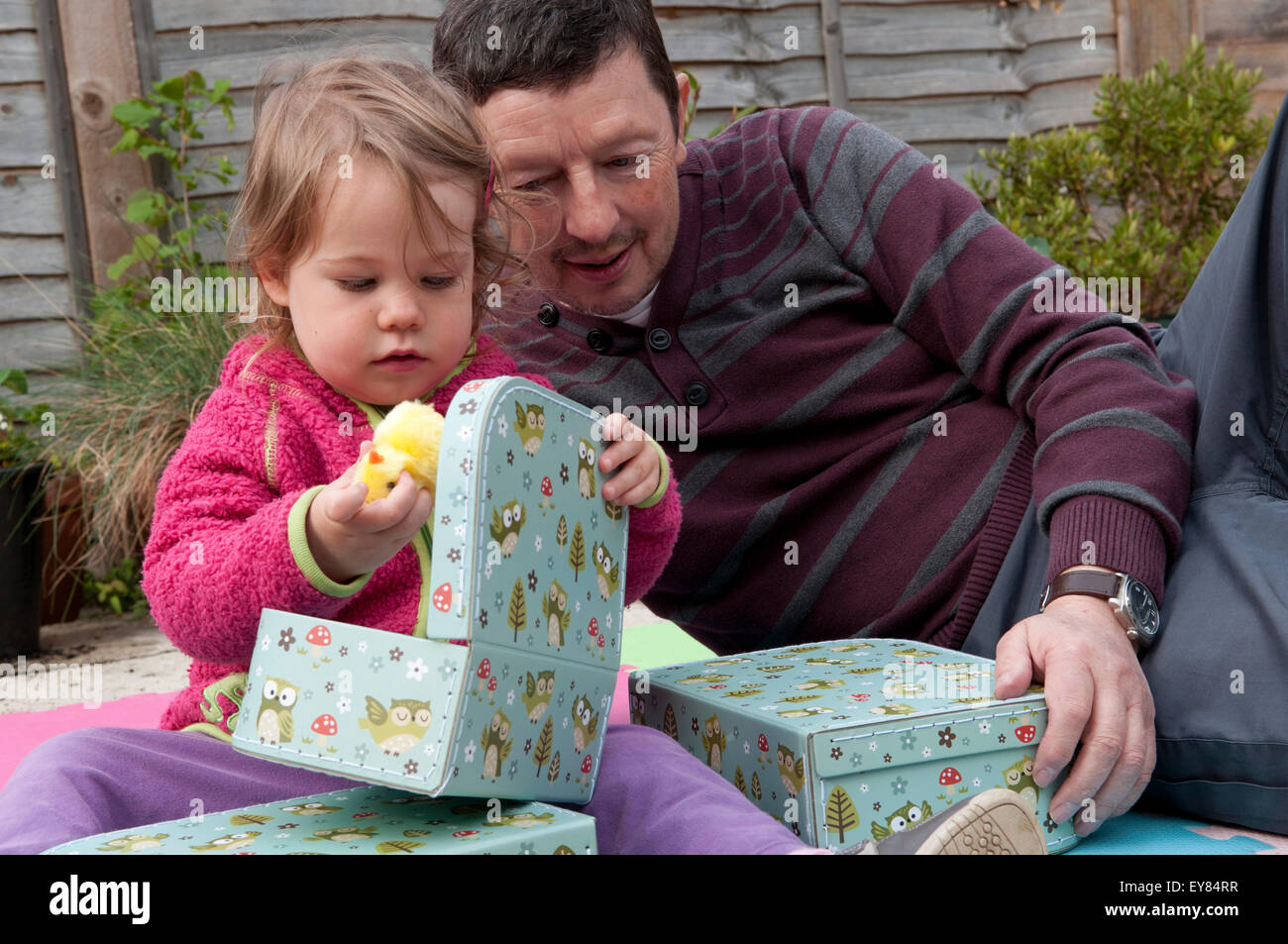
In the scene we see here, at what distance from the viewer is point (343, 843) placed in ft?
2.84

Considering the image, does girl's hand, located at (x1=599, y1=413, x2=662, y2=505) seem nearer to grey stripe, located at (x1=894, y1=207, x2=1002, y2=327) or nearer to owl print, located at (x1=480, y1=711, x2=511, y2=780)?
owl print, located at (x1=480, y1=711, x2=511, y2=780)

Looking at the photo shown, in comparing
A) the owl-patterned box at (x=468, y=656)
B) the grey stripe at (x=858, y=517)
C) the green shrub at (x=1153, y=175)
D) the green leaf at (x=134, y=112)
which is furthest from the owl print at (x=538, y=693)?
the green leaf at (x=134, y=112)

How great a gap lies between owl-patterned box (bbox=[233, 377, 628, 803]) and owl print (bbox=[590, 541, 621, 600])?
65 mm

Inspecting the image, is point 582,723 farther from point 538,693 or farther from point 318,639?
point 318,639

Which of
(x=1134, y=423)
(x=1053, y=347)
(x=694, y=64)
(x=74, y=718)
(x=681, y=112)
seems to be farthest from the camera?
(x=694, y=64)

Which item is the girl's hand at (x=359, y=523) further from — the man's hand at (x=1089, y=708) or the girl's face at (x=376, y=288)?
the man's hand at (x=1089, y=708)

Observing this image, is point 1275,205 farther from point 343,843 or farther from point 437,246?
point 343,843

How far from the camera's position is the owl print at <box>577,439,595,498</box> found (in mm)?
1057

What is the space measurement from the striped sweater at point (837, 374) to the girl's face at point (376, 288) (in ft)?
1.47

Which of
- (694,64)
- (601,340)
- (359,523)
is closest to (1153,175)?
(694,64)

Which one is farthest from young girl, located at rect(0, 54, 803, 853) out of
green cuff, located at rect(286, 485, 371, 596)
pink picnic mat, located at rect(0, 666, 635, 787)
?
pink picnic mat, located at rect(0, 666, 635, 787)

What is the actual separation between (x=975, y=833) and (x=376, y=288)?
29.1 inches

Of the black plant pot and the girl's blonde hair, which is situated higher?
the girl's blonde hair

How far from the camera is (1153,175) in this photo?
12.1ft
